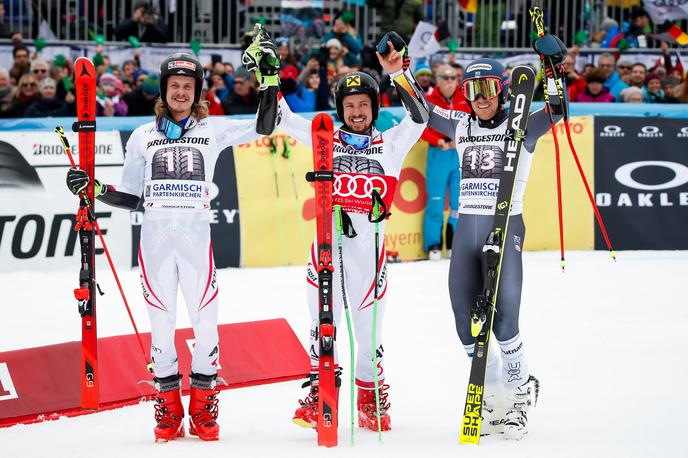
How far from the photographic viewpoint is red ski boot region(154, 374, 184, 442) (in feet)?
19.3

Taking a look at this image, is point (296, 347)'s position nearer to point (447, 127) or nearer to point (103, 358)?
point (103, 358)

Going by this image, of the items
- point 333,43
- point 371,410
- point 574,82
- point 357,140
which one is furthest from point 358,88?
point 574,82

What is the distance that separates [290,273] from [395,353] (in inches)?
130

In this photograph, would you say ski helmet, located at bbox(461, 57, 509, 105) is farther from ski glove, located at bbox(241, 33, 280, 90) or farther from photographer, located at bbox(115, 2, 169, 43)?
photographer, located at bbox(115, 2, 169, 43)

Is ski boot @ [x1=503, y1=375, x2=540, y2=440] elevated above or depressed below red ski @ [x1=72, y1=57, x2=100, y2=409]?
below

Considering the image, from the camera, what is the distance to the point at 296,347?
7.80 metres

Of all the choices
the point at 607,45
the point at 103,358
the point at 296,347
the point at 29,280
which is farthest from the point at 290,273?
the point at 607,45

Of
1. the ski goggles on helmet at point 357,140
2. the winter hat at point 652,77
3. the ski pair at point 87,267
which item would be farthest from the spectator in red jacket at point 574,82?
the ski pair at point 87,267

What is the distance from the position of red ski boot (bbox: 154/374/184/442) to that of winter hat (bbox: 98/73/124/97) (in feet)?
24.7

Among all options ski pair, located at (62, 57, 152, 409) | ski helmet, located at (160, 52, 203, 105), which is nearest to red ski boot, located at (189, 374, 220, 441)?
ski pair, located at (62, 57, 152, 409)

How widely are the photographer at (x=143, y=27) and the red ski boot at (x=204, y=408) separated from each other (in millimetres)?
9091

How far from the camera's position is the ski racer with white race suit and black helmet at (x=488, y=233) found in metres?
5.95

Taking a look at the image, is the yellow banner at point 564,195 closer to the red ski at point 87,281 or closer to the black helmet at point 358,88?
the black helmet at point 358,88

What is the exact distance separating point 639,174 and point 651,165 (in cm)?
18
